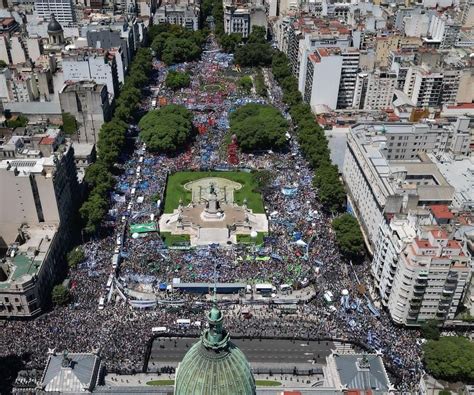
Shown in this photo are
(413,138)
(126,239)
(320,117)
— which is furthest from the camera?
(320,117)

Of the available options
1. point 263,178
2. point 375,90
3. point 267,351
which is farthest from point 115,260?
point 375,90

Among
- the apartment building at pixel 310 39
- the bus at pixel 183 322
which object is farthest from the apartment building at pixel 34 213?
the apartment building at pixel 310 39

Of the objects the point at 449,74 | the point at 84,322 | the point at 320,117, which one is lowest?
the point at 84,322

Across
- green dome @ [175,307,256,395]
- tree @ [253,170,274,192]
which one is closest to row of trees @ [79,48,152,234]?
tree @ [253,170,274,192]

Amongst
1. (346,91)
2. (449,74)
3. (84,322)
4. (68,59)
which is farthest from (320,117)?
(84,322)

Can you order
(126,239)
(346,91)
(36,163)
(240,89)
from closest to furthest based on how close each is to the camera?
(36,163) < (126,239) < (346,91) < (240,89)

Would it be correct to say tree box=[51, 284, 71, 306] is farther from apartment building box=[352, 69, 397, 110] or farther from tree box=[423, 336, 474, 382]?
apartment building box=[352, 69, 397, 110]

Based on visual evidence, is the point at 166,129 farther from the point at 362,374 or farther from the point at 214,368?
the point at 214,368

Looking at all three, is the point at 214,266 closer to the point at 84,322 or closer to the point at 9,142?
the point at 84,322
